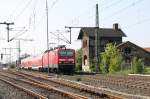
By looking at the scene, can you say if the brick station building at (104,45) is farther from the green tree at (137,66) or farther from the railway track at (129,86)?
the railway track at (129,86)

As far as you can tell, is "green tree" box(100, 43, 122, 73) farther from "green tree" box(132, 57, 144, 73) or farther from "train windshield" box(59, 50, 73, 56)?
"train windshield" box(59, 50, 73, 56)

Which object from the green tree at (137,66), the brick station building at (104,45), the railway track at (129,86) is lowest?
the railway track at (129,86)

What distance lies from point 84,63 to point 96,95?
58569mm

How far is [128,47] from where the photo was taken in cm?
7844

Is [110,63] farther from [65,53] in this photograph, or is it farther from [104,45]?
[104,45]

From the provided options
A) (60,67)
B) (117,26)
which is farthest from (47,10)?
(117,26)

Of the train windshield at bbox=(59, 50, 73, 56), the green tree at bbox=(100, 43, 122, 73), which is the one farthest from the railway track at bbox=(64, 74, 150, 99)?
the green tree at bbox=(100, 43, 122, 73)

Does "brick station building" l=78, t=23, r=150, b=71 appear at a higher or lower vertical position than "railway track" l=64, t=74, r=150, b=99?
higher

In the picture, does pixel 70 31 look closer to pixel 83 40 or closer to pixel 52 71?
pixel 52 71

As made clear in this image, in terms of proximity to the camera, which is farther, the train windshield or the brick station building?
the brick station building

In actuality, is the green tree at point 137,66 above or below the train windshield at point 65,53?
below

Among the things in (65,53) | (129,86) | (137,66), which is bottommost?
(129,86)

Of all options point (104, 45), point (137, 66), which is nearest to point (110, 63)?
point (137, 66)

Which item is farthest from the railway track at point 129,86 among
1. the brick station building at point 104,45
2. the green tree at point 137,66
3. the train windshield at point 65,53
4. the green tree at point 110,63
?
the brick station building at point 104,45
